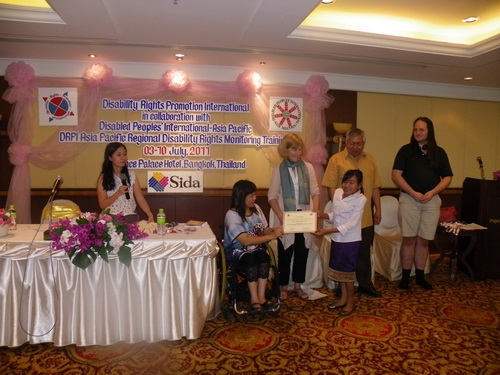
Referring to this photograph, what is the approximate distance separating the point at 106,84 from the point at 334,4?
281cm

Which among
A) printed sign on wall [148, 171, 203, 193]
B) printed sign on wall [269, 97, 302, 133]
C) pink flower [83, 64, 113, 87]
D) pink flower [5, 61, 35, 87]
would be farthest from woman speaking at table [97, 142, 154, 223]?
printed sign on wall [269, 97, 302, 133]

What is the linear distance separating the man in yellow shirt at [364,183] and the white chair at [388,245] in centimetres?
61

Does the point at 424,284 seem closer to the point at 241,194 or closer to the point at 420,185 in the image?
the point at 420,185

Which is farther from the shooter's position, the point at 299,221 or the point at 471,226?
the point at 471,226

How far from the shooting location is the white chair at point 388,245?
4352 mm

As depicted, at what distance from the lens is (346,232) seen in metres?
3.30

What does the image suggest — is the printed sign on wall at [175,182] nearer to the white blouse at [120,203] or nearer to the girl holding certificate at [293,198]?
the white blouse at [120,203]

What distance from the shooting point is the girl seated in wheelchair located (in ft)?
10.4

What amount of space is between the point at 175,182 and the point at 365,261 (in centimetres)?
257

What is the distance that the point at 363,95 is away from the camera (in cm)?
550

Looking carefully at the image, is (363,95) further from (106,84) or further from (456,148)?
(106,84)

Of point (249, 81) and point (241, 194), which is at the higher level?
point (249, 81)

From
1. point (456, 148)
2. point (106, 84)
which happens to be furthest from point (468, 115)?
point (106, 84)

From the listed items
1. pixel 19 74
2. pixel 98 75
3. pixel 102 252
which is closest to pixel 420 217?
pixel 102 252
